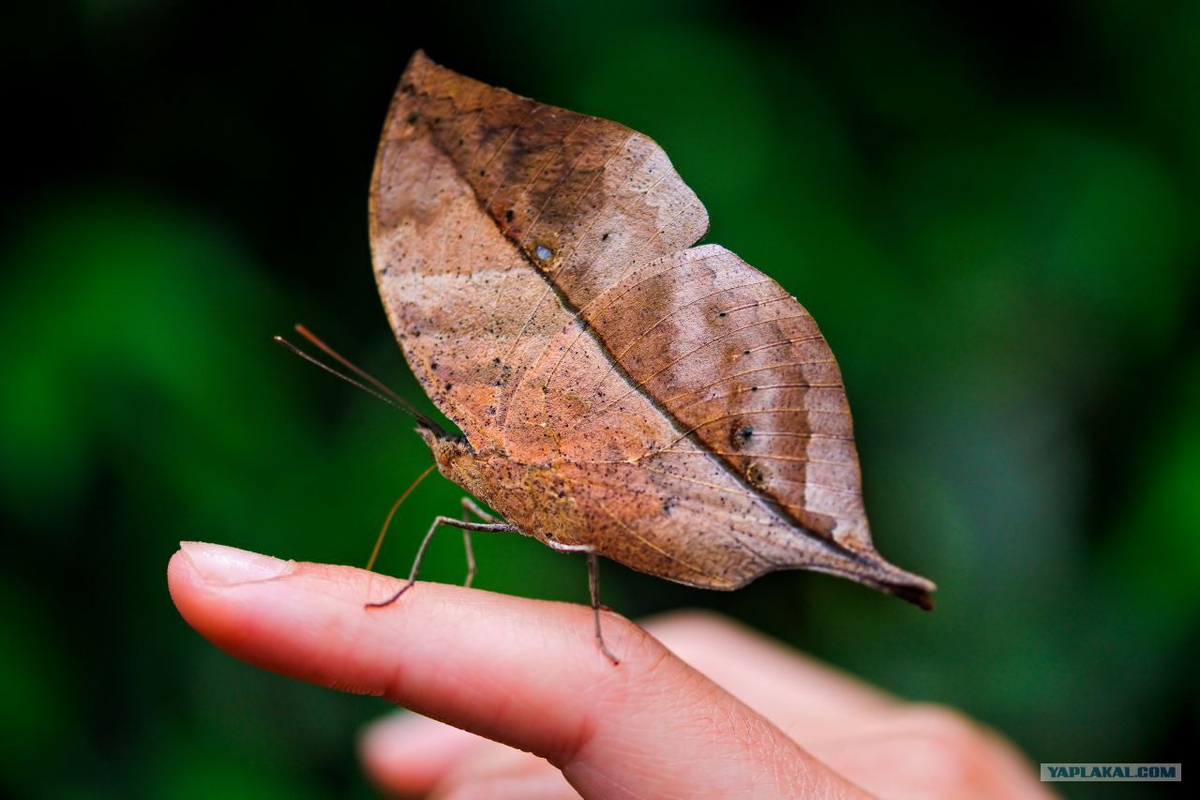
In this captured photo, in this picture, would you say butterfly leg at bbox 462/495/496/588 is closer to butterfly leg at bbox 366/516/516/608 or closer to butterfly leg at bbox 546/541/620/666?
butterfly leg at bbox 366/516/516/608

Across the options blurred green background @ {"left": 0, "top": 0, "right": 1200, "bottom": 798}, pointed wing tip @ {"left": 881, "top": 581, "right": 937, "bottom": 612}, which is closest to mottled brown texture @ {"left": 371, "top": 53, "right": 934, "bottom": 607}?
pointed wing tip @ {"left": 881, "top": 581, "right": 937, "bottom": 612}

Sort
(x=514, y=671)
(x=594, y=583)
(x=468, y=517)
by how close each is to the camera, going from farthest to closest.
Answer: (x=468, y=517) < (x=594, y=583) < (x=514, y=671)

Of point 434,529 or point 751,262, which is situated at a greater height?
point 751,262

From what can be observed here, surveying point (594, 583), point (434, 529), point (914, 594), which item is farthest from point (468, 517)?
point (914, 594)

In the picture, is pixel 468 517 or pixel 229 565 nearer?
pixel 229 565

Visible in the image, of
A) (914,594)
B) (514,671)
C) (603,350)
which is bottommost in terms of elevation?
(514,671)

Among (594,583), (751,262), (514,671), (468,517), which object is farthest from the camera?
(751,262)

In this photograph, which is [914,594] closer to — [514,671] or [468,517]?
[514,671]

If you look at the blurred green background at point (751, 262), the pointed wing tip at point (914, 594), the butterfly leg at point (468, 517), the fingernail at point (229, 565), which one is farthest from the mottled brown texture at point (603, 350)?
the blurred green background at point (751, 262)
